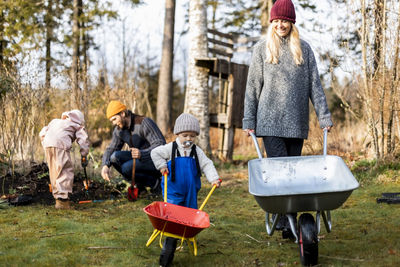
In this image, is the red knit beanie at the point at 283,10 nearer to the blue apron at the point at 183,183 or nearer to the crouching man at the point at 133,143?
the blue apron at the point at 183,183

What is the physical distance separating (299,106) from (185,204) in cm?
126

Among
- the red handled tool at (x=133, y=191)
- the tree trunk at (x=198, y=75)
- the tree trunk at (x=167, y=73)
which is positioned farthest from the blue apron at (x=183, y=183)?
the tree trunk at (x=167, y=73)

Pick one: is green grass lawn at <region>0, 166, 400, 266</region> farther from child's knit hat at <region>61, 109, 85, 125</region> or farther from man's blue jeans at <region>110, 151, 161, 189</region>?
child's knit hat at <region>61, 109, 85, 125</region>

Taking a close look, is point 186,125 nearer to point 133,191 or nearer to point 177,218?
point 177,218

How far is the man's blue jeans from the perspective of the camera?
6160mm

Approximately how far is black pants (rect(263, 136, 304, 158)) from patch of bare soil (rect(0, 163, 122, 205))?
2807 mm

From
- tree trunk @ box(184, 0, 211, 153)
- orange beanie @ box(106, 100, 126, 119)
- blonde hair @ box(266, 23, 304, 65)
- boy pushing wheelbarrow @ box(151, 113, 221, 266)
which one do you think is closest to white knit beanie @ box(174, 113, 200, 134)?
boy pushing wheelbarrow @ box(151, 113, 221, 266)

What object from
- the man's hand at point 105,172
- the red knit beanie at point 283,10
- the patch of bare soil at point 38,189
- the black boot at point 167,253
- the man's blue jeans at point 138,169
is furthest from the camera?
the man's blue jeans at point 138,169

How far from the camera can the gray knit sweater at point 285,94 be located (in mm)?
3953

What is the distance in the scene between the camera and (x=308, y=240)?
10.7 feet

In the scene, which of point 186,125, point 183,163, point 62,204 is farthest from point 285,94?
point 62,204

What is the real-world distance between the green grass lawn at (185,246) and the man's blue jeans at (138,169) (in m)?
0.41

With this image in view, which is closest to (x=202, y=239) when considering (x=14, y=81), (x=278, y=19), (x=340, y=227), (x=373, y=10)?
(x=340, y=227)

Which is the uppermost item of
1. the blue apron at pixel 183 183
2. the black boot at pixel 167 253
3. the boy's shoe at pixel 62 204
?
the blue apron at pixel 183 183
